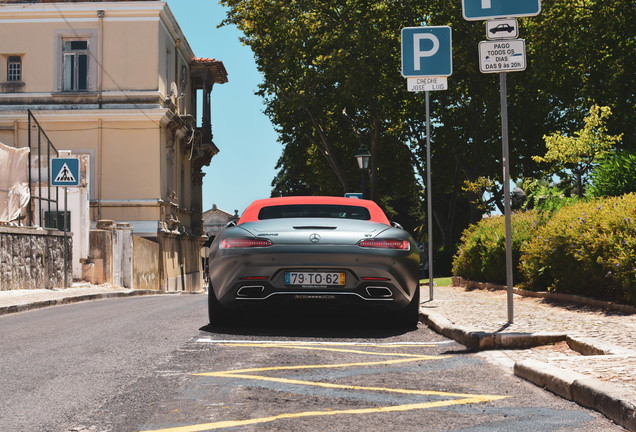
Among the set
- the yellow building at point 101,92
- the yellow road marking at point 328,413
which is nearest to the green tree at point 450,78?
the yellow building at point 101,92

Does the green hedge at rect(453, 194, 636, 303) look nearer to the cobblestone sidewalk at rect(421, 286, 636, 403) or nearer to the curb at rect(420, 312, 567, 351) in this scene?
the cobblestone sidewalk at rect(421, 286, 636, 403)

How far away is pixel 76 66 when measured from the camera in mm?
32594

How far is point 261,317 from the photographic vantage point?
9.52 m

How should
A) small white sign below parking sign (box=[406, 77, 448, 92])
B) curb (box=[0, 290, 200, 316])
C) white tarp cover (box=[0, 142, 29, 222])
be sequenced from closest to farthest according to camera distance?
small white sign below parking sign (box=[406, 77, 448, 92]), curb (box=[0, 290, 200, 316]), white tarp cover (box=[0, 142, 29, 222])

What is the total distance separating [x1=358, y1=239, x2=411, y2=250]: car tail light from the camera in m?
7.93

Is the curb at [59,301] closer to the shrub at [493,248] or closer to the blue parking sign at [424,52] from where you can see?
the blue parking sign at [424,52]

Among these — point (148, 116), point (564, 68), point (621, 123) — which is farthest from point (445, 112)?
point (148, 116)

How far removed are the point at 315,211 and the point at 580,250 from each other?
3.44 meters

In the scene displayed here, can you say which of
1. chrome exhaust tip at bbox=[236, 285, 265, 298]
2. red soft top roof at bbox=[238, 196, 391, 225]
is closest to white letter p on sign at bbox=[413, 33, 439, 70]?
red soft top roof at bbox=[238, 196, 391, 225]

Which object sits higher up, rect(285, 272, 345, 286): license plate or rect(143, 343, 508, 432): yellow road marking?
rect(285, 272, 345, 286): license plate

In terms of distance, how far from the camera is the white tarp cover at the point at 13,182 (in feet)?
59.0

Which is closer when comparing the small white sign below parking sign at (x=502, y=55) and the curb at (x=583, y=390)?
the curb at (x=583, y=390)

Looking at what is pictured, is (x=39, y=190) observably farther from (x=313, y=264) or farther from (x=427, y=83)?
(x=313, y=264)

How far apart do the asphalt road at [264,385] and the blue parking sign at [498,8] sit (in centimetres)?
330
